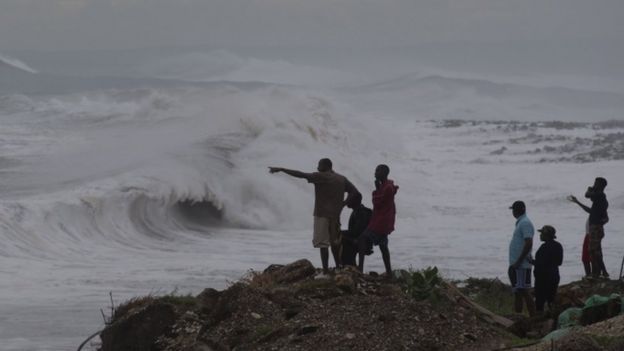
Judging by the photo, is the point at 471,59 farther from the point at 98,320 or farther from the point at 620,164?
the point at 98,320

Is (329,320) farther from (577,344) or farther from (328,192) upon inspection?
(328,192)

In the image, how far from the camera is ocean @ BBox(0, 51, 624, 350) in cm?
1577

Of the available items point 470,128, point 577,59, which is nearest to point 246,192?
point 470,128

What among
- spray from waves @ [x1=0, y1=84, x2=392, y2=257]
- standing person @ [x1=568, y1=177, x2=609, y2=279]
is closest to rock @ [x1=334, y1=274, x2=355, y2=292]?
standing person @ [x1=568, y1=177, x2=609, y2=279]

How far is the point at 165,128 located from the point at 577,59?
84673 mm

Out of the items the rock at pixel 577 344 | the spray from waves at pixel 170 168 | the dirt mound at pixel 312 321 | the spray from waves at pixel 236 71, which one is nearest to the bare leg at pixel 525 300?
the dirt mound at pixel 312 321

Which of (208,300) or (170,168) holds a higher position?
(170,168)

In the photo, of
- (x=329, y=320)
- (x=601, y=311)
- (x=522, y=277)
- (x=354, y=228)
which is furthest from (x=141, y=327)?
(x=522, y=277)

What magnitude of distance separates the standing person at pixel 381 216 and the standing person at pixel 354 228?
0.11 metres

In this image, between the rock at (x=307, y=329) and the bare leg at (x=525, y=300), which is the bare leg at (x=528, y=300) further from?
the rock at (x=307, y=329)

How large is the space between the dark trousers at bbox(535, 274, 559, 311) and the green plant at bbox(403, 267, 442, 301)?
1564mm

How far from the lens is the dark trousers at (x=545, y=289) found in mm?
10773

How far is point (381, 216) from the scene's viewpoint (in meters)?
11.4

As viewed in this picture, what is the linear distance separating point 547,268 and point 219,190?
14474mm
